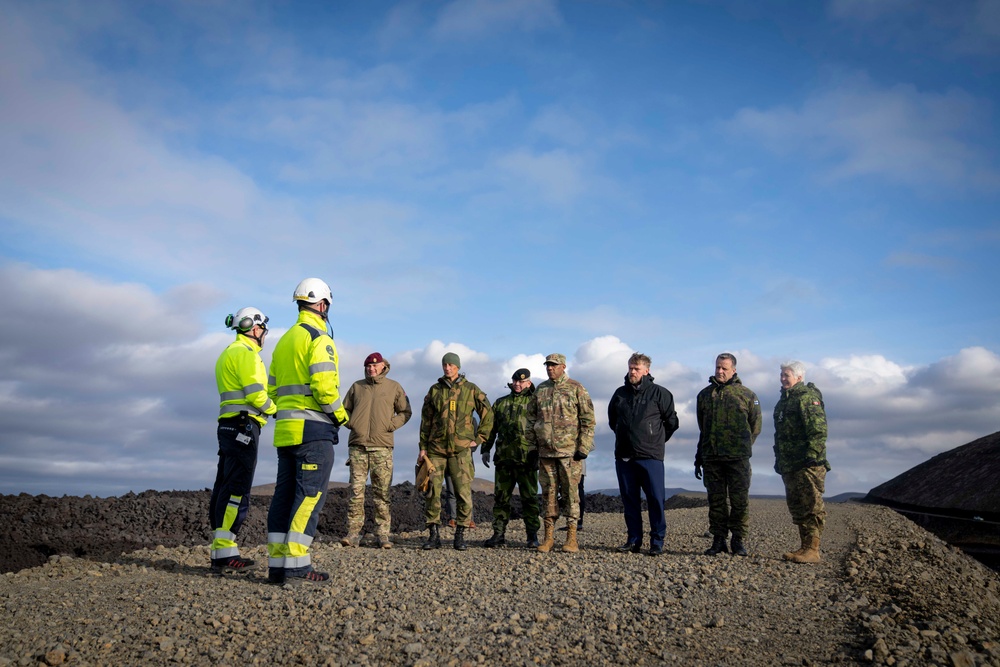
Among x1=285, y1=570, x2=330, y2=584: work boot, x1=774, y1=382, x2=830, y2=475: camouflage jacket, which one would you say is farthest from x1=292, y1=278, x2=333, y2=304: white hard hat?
x1=774, y1=382, x2=830, y2=475: camouflage jacket

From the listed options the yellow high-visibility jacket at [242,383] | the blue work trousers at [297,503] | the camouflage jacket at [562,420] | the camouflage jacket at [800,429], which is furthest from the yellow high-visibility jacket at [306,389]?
the camouflage jacket at [800,429]

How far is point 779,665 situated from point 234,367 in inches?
231

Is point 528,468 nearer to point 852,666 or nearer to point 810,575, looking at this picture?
point 810,575

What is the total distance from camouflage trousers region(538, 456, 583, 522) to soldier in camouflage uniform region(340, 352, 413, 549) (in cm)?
211

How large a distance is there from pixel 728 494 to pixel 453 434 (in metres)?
3.55

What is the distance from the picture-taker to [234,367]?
7.63 meters

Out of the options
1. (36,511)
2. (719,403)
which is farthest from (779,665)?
(36,511)

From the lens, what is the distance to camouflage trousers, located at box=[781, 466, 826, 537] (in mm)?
8320

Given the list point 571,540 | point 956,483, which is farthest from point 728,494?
point 956,483

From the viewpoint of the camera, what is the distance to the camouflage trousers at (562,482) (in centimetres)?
861

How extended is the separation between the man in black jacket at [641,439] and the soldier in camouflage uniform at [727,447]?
46cm

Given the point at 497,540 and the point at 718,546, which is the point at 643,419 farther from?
the point at 497,540

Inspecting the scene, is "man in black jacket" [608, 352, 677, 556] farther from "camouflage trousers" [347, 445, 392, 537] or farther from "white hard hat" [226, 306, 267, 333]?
"white hard hat" [226, 306, 267, 333]

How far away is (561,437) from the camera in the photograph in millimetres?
8602
